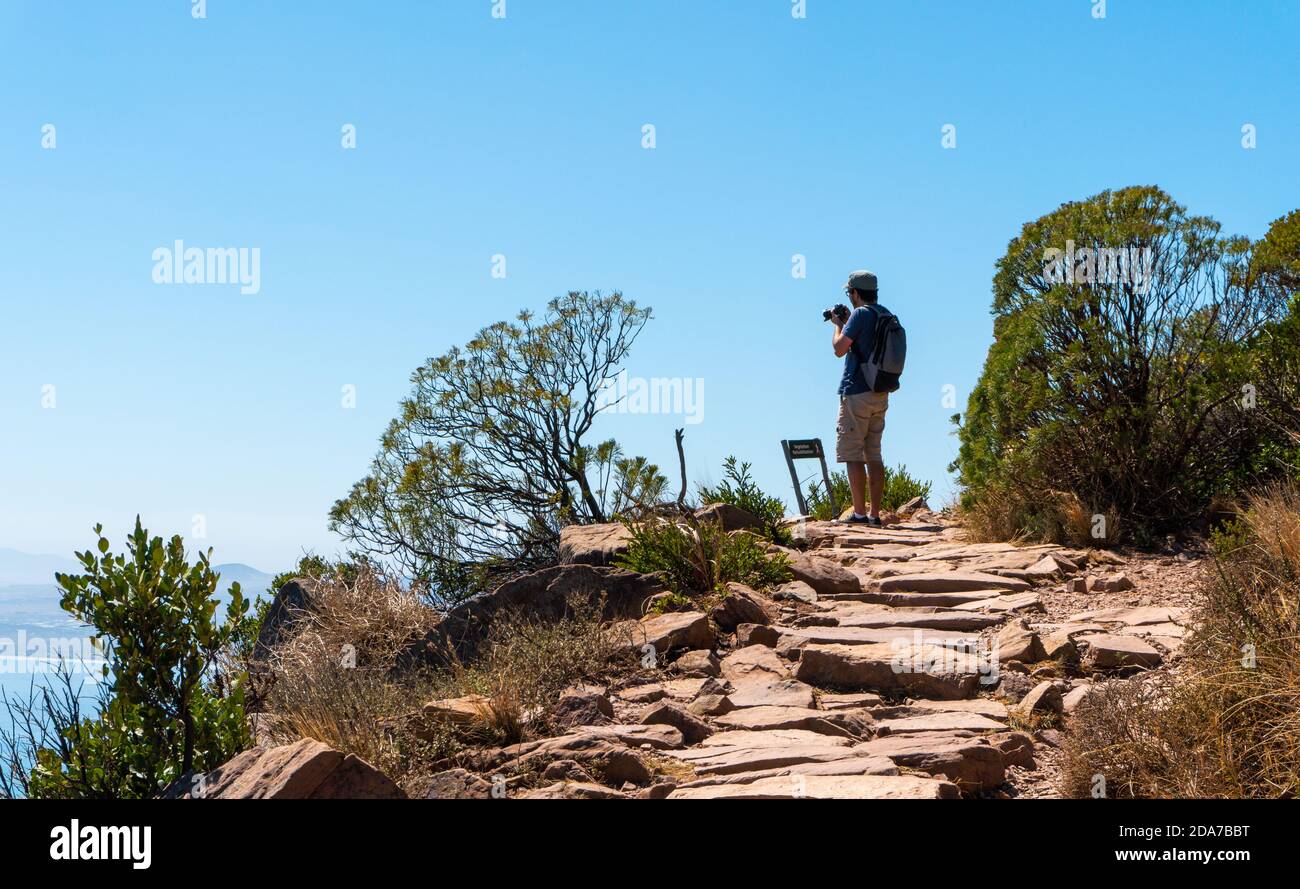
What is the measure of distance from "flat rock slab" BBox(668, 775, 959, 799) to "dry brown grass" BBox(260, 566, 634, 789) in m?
1.22

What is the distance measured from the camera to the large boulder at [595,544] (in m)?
9.44

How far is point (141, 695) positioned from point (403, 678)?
2174 millimetres

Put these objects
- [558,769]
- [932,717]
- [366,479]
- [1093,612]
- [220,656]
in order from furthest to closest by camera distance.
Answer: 1. [366,479]
2. [220,656]
3. [1093,612]
4. [932,717]
5. [558,769]

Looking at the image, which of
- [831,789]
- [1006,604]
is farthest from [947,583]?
[831,789]

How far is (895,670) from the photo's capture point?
6.34 meters

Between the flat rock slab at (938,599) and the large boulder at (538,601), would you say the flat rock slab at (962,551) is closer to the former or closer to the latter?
the flat rock slab at (938,599)

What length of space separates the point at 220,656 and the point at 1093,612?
6660 millimetres

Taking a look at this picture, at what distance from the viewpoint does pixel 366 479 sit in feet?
45.4

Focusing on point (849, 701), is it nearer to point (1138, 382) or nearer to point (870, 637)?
point (870, 637)

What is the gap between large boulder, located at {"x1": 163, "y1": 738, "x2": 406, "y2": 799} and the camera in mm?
4168

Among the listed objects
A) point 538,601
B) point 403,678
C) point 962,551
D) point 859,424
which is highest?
point 859,424
